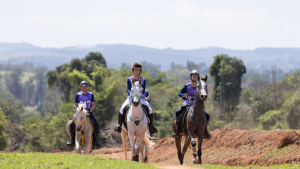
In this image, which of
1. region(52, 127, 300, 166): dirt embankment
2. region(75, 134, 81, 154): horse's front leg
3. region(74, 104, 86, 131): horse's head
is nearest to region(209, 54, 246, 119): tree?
region(52, 127, 300, 166): dirt embankment

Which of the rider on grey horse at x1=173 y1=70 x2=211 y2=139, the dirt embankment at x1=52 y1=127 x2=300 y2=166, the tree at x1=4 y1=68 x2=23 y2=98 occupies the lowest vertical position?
the tree at x1=4 y1=68 x2=23 y2=98

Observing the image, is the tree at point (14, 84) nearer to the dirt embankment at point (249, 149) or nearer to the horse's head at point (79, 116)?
the dirt embankment at point (249, 149)

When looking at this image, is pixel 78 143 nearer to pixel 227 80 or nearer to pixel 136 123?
pixel 136 123

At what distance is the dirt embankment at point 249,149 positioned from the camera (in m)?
14.8

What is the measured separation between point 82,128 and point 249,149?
931 centimetres

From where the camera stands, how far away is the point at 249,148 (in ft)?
57.5

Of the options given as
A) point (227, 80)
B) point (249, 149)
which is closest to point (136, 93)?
point (249, 149)

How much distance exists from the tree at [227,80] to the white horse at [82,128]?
4623 centimetres

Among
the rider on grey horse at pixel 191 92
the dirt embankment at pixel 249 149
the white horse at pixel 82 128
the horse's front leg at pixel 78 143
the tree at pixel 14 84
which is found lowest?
the tree at pixel 14 84

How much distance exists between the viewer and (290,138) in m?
15.4

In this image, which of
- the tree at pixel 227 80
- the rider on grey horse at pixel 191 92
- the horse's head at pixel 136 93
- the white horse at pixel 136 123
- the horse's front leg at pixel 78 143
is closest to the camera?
the horse's head at pixel 136 93

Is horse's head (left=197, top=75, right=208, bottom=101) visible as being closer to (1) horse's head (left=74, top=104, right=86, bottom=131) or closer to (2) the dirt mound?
(1) horse's head (left=74, top=104, right=86, bottom=131)

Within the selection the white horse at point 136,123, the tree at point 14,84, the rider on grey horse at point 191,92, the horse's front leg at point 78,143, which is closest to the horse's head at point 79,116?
the horse's front leg at point 78,143

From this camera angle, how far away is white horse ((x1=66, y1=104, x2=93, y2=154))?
1330 centimetres
